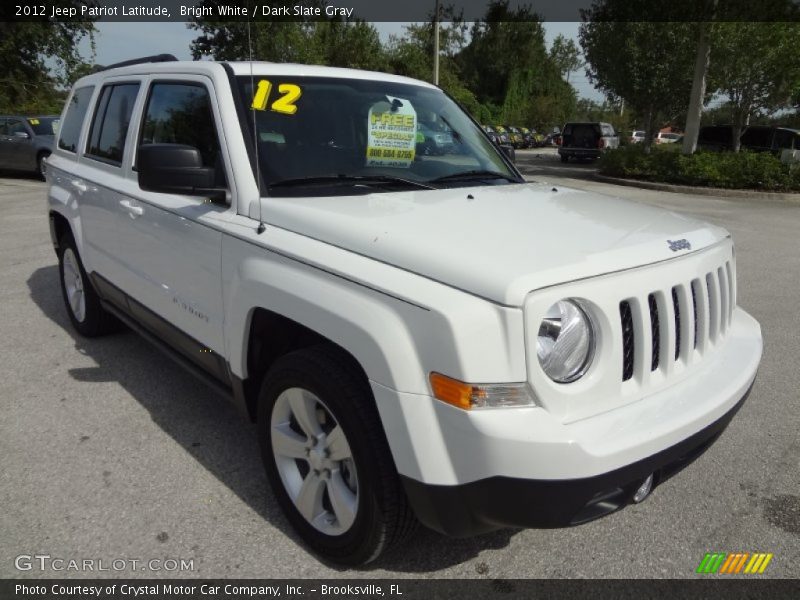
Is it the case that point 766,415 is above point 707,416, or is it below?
below

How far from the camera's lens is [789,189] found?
49.6 feet

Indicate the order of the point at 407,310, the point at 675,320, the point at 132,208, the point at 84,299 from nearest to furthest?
the point at 407,310
the point at 675,320
the point at 132,208
the point at 84,299

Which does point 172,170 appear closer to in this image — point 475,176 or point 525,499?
point 475,176

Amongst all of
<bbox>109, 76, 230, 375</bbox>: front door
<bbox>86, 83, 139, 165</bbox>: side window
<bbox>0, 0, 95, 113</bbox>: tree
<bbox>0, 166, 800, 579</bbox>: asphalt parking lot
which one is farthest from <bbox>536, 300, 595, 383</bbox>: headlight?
<bbox>0, 0, 95, 113</bbox>: tree

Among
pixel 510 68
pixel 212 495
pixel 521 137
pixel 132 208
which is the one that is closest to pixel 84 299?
pixel 132 208

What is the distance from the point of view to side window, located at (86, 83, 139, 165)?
3812 millimetres

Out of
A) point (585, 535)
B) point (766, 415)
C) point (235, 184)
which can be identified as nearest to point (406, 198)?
point (235, 184)

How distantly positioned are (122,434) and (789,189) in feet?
53.1

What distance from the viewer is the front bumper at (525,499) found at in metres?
1.87

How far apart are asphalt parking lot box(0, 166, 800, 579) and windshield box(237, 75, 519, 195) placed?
1.44 m

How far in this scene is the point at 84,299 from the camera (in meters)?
4.69

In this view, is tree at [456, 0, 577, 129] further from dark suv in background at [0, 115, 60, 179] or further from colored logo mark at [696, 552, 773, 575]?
colored logo mark at [696, 552, 773, 575]

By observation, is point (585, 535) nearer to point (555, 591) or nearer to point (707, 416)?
point (555, 591)

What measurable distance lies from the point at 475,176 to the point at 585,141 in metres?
27.1
